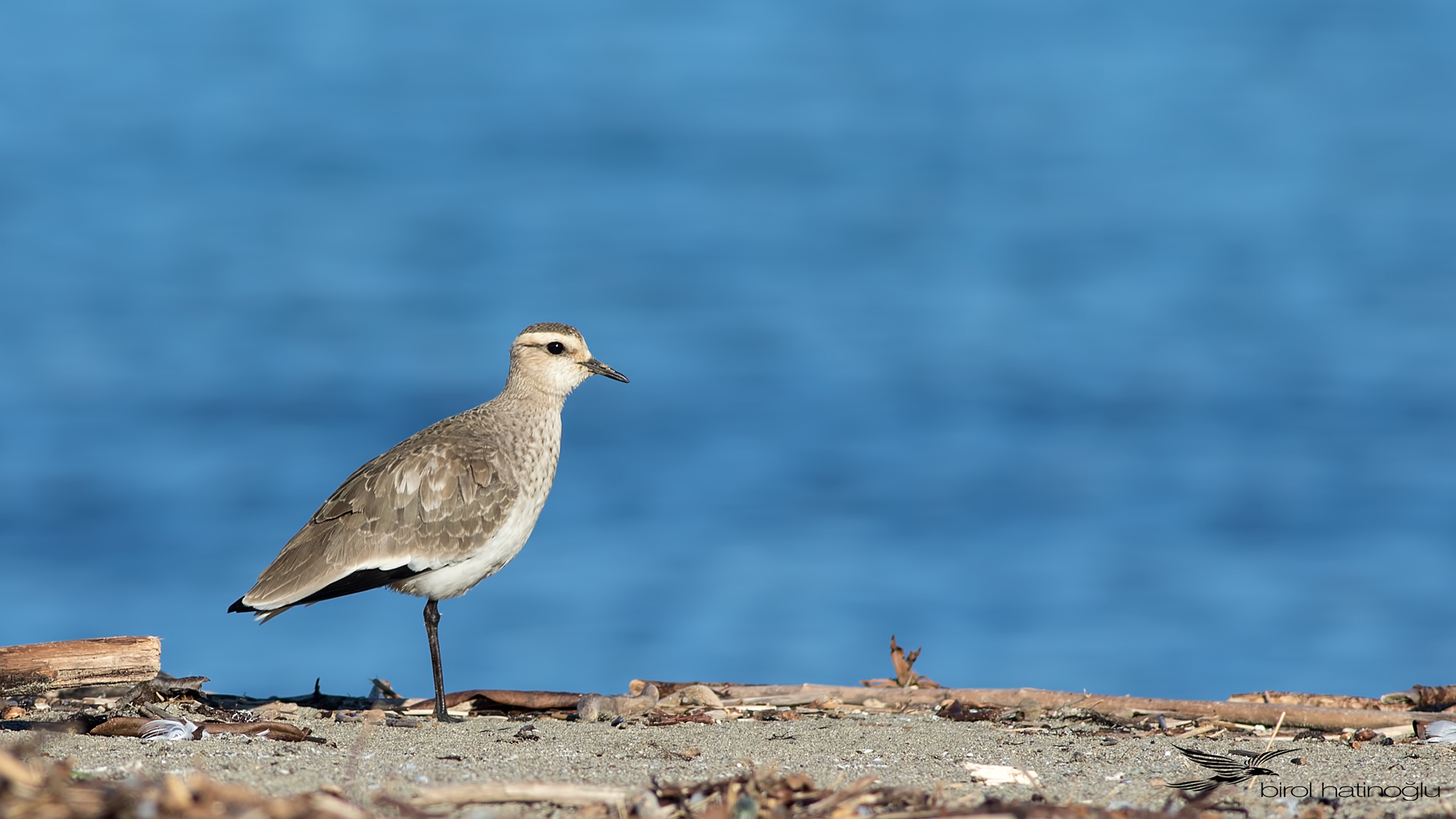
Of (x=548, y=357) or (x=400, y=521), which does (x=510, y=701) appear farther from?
(x=548, y=357)

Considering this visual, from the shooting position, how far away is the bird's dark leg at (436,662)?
692 centimetres

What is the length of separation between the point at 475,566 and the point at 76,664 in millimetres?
2059

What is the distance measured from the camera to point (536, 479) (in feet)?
26.2

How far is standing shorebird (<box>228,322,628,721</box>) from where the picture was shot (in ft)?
24.0

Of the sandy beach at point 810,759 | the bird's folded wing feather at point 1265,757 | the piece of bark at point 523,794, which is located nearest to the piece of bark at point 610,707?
the sandy beach at point 810,759

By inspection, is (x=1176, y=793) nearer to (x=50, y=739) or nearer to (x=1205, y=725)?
(x=1205, y=725)

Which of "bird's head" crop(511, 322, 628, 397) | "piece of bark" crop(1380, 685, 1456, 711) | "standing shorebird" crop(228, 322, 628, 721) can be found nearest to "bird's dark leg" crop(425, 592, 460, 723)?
"standing shorebird" crop(228, 322, 628, 721)

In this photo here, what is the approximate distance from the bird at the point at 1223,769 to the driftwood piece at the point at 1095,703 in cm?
67

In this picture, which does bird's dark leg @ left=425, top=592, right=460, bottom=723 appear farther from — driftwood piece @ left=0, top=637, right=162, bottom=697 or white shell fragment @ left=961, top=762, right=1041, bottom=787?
white shell fragment @ left=961, top=762, right=1041, bottom=787

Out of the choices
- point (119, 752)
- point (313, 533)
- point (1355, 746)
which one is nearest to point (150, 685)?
point (313, 533)

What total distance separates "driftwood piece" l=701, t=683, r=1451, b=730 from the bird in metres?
0.67

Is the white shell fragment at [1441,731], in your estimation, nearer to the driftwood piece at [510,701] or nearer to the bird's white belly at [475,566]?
the driftwood piece at [510,701]

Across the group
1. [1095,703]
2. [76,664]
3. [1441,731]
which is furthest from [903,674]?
[76,664]

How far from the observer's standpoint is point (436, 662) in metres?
7.39
